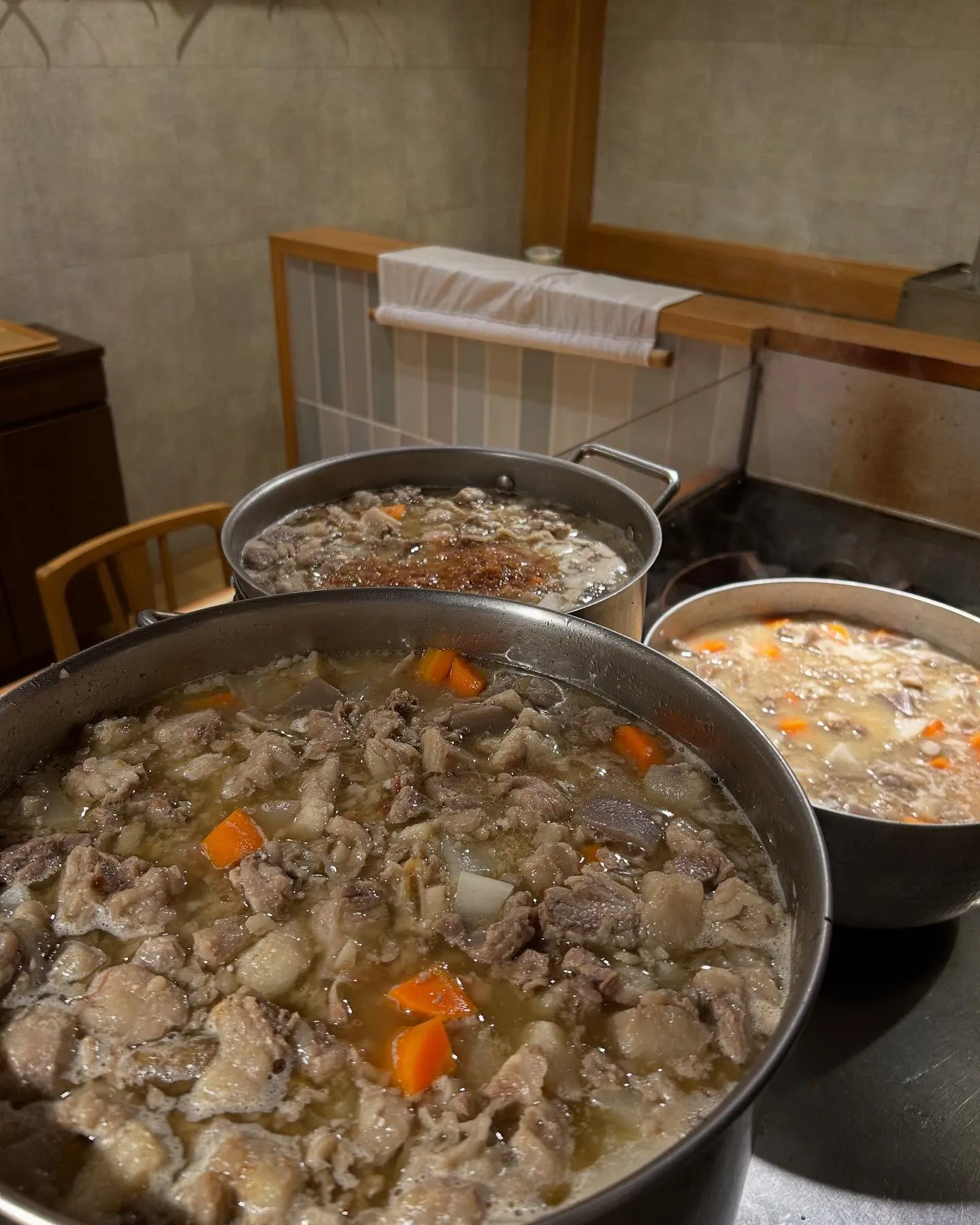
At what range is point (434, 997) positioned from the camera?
860 millimetres

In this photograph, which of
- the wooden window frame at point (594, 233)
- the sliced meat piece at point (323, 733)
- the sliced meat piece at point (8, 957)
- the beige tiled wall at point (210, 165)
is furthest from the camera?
the wooden window frame at point (594, 233)

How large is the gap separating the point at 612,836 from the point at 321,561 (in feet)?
2.51

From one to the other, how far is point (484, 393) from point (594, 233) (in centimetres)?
288

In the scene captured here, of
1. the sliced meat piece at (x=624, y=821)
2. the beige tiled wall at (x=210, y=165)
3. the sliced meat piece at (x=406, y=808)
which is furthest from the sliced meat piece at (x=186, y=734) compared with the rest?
the beige tiled wall at (x=210, y=165)

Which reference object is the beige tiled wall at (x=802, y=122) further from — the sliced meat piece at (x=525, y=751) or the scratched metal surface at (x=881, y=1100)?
the sliced meat piece at (x=525, y=751)

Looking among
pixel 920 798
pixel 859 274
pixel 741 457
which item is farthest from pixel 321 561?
pixel 859 274

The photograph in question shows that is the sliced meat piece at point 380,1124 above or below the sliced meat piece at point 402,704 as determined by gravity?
below

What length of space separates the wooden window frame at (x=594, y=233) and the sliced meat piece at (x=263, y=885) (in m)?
4.43

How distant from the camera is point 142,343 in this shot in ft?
13.5

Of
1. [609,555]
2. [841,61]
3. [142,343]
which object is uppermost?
[841,61]

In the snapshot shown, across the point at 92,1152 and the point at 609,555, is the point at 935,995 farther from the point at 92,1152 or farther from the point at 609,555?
the point at 92,1152

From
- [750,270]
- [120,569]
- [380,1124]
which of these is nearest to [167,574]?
[120,569]

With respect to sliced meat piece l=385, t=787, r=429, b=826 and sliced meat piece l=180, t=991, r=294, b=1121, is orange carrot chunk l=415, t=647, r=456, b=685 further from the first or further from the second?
sliced meat piece l=180, t=991, r=294, b=1121

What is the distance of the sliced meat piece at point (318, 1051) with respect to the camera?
0.79 m
